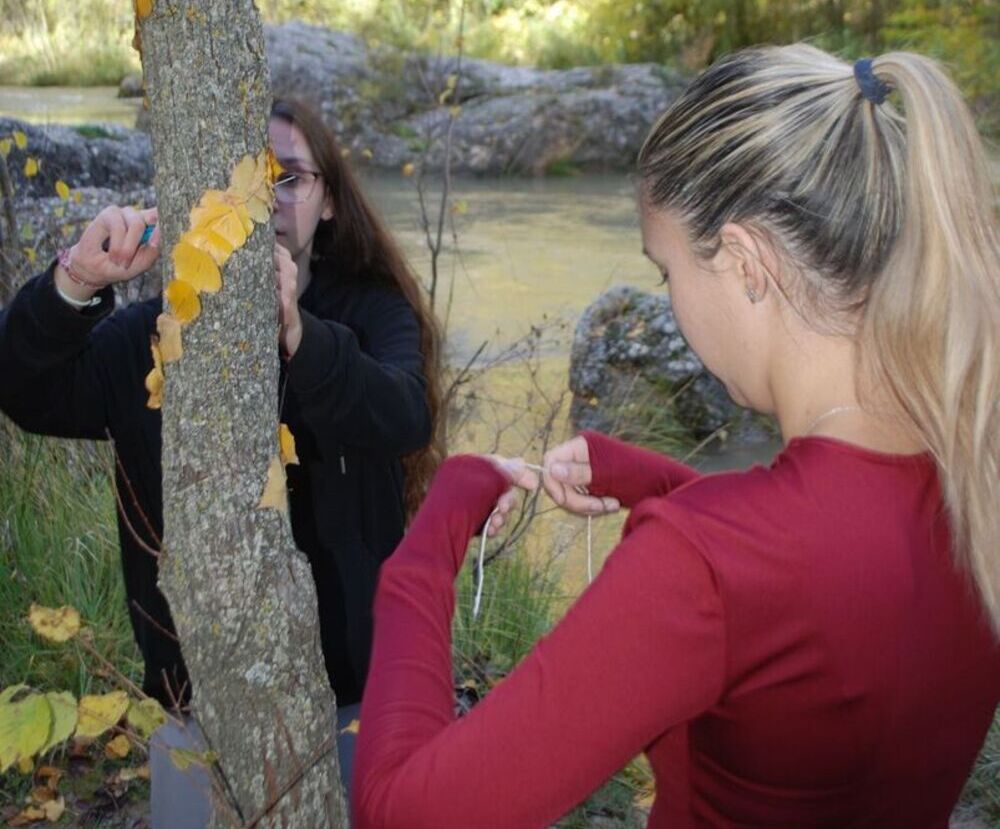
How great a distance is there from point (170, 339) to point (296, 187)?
2.30 feet

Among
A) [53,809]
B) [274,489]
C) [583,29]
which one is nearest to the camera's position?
[274,489]

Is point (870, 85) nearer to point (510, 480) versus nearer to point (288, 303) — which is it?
point (510, 480)

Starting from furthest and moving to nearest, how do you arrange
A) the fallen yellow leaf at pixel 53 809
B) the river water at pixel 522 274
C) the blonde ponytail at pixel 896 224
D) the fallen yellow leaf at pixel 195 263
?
the river water at pixel 522 274
the fallen yellow leaf at pixel 53 809
the fallen yellow leaf at pixel 195 263
the blonde ponytail at pixel 896 224

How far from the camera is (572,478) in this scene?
4.55ft

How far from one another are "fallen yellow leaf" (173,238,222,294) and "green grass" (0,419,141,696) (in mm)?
1703

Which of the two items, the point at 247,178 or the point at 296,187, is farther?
the point at 296,187

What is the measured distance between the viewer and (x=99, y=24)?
12.9 metres

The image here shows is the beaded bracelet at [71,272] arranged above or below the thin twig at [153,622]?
above

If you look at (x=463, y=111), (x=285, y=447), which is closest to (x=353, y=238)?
(x=285, y=447)

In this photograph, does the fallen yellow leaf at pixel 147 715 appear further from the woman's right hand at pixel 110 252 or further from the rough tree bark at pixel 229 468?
the woman's right hand at pixel 110 252

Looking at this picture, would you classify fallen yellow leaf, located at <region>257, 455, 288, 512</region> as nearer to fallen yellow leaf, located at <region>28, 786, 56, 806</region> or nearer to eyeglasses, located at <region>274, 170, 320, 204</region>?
eyeglasses, located at <region>274, 170, 320, 204</region>

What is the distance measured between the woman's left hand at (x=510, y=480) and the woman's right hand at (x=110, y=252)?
75 cm

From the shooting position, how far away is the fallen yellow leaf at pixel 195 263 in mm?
1498

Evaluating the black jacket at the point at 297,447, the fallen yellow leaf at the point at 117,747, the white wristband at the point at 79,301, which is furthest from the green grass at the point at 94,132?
the white wristband at the point at 79,301
